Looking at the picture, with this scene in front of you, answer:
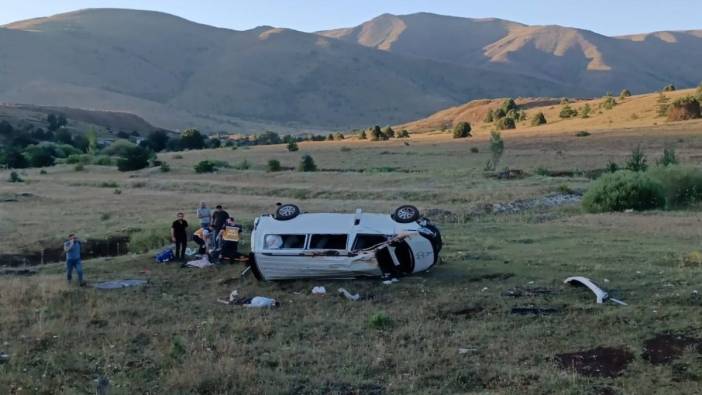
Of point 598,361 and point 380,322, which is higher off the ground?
point 598,361

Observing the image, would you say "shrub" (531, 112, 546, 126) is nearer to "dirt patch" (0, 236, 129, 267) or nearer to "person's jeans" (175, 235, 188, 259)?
"dirt patch" (0, 236, 129, 267)

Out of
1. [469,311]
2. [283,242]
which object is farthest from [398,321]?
[283,242]

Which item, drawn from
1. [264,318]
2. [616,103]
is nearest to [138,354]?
[264,318]

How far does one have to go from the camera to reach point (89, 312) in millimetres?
14281

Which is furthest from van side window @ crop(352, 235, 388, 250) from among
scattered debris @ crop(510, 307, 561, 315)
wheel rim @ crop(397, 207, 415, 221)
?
scattered debris @ crop(510, 307, 561, 315)

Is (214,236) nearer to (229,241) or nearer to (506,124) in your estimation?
(229,241)

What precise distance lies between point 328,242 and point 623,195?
16.8 metres

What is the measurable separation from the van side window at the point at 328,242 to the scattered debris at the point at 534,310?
465 centimetres

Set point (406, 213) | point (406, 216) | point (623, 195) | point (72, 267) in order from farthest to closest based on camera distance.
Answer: point (623, 195)
point (406, 213)
point (406, 216)
point (72, 267)

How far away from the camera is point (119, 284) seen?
1714 centimetres

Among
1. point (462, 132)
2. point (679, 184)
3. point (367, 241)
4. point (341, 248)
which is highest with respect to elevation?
point (462, 132)

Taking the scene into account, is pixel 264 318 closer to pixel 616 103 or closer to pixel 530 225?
pixel 530 225

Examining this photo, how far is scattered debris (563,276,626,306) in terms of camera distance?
13.4 meters

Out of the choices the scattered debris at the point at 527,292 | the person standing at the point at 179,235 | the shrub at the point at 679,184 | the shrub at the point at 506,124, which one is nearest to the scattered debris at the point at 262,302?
the scattered debris at the point at 527,292
